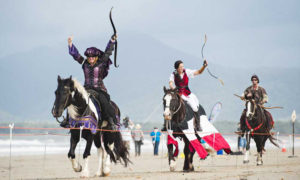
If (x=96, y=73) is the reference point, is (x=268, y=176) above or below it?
below

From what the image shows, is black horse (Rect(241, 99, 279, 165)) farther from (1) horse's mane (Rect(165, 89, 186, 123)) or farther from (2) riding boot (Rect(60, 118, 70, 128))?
(2) riding boot (Rect(60, 118, 70, 128))

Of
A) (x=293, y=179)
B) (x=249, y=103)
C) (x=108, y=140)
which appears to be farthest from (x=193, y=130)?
(x=249, y=103)

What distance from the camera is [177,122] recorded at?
1316 cm

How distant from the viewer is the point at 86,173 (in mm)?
11578

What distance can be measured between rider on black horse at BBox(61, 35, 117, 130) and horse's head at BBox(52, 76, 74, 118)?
2.95ft

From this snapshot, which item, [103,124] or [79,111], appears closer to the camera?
[79,111]

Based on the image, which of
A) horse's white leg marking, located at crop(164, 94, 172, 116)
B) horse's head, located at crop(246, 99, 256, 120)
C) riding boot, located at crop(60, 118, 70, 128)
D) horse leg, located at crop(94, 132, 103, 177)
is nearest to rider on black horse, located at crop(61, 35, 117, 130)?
horse leg, located at crop(94, 132, 103, 177)

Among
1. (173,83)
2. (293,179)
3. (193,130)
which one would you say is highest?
(173,83)

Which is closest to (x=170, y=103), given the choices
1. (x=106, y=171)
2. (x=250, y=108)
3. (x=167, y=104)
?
(x=167, y=104)

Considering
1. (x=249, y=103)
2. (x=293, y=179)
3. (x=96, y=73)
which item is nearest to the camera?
(x=293, y=179)

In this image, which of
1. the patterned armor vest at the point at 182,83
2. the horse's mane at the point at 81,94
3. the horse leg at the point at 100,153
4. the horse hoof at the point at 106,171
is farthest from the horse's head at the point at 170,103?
the horse's mane at the point at 81,94

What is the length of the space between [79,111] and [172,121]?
2.64 metres

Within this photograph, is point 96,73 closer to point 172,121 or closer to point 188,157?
point 172,121

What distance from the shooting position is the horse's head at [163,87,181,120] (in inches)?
496
